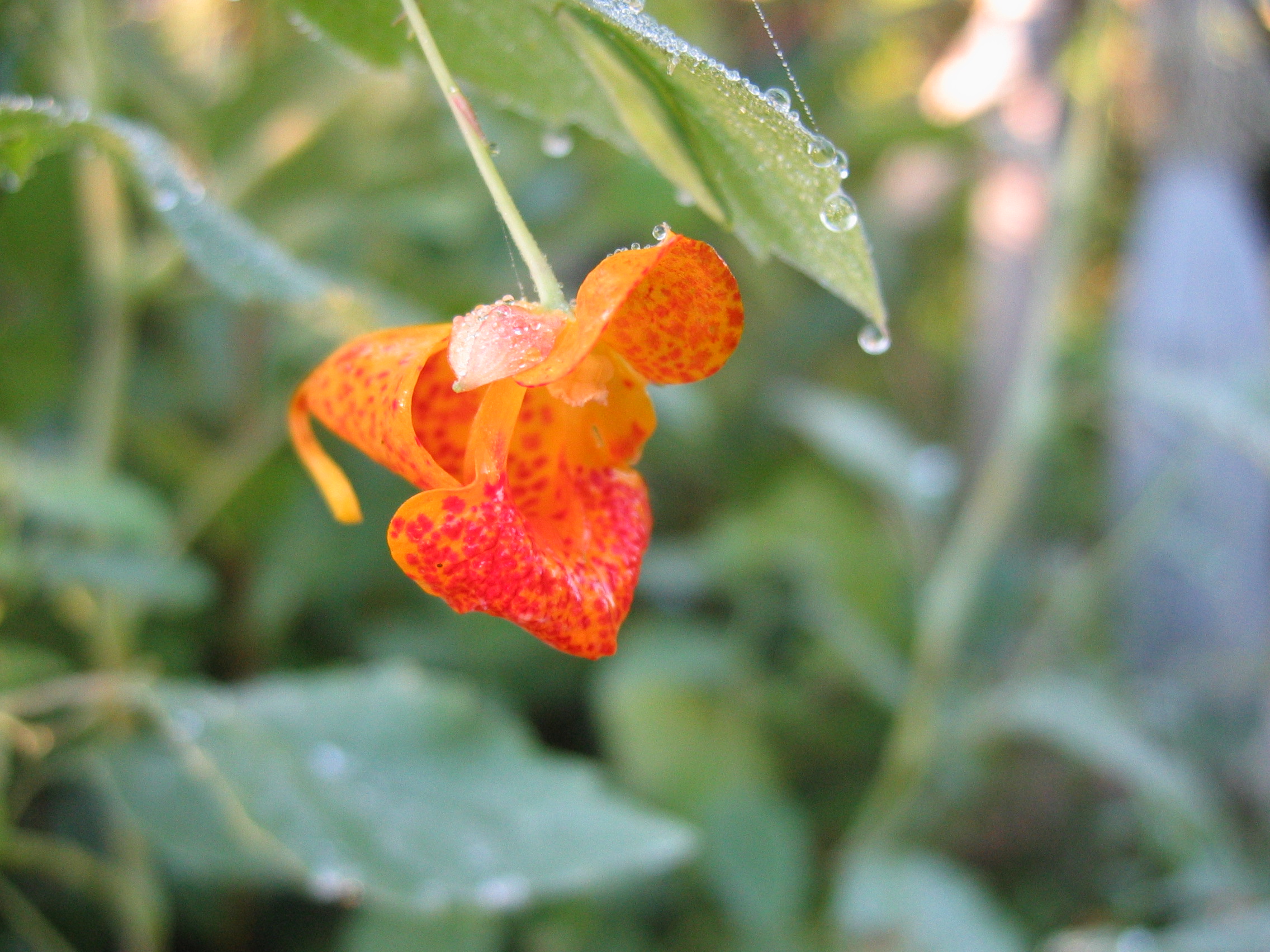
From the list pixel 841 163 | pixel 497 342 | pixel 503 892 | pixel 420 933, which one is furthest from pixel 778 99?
pixel 420 933

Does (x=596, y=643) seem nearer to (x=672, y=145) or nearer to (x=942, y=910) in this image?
(x=672, y=145)

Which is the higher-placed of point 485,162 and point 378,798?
point 485,162

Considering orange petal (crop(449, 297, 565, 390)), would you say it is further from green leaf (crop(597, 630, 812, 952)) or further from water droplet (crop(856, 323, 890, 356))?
green leaf (crop(597, 630, 812, 952))

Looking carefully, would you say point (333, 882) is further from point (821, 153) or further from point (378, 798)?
point (821, 153)

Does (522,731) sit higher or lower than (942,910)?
higher

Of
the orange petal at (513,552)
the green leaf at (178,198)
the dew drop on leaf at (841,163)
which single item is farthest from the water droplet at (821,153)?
the green leaf at (178,198)

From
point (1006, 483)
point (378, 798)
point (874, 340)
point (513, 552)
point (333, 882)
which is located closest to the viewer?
point (513, 552)

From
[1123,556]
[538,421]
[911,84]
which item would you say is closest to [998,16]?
[911,84]
